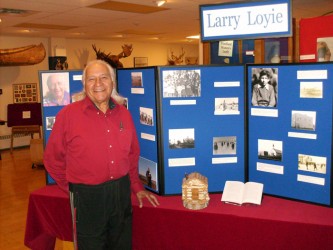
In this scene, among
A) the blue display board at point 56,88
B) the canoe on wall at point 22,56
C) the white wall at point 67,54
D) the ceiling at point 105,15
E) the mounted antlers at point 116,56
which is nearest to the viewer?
the blue display board at point 56,88

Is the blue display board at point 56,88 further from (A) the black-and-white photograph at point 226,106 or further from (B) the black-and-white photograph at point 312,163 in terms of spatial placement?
(B) the black-and-white photograph at point 312,163

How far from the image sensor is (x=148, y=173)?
2312 millimetres

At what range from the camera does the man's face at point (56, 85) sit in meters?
2.53

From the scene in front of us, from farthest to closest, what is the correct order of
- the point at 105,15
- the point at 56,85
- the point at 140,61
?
the point at 140,61, the point at 105,15, the point at 56,85

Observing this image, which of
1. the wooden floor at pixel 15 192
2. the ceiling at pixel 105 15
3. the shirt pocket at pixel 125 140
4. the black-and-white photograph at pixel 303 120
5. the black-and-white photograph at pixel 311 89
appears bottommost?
the wooden floor at pixel 15 192

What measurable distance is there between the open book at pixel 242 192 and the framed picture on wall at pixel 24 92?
311 inches

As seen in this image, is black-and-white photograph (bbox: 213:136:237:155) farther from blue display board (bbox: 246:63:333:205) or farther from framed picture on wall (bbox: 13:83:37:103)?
framed picture on wall (bbox: 13:83:37:103)

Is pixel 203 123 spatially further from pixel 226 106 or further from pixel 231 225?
pixel 231 225

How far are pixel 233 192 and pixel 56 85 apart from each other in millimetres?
1402

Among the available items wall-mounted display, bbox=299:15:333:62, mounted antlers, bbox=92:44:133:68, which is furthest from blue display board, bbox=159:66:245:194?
mounted antlers, bbox=92:44:133:68

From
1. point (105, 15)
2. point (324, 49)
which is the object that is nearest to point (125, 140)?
point (324, 49)

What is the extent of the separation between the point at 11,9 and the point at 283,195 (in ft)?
16.6

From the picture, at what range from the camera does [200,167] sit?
7.23 feet

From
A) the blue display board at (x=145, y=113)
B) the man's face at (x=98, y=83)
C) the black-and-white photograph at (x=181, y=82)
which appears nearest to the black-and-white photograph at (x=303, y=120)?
the black-and-white photograph at (x=181, y=82)
